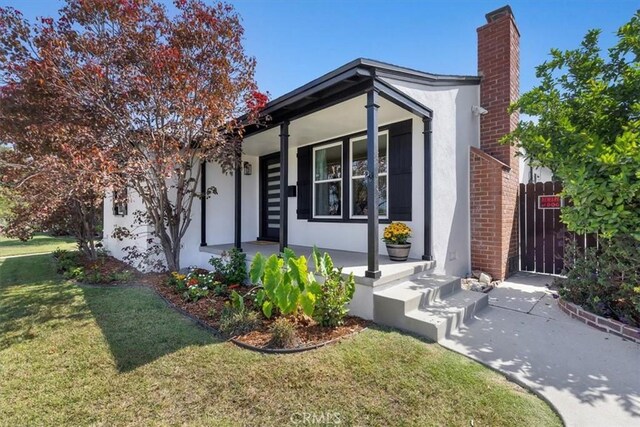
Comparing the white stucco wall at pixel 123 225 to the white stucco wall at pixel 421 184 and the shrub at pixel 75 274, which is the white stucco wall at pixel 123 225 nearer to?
the shrub at pixel 75 274

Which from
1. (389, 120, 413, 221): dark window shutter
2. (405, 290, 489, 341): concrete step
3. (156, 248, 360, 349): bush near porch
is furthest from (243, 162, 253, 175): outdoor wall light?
(405, 290, 489, 341): concrete step

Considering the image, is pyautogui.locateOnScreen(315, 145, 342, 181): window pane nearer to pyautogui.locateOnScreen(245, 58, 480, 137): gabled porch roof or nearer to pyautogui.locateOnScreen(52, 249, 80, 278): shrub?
pyautogui.locateOnScreen(245, 58, 480, 137): gabled porch roof

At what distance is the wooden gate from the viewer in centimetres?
607

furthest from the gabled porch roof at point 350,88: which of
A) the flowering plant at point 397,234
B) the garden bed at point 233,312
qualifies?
the garden bed at point 233,312

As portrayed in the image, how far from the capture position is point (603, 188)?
3477 mm

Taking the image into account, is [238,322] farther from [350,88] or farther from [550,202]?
[550,202]

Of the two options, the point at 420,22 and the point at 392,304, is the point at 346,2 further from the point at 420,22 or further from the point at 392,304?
the point at 392,304

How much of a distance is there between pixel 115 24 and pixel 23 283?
549cm

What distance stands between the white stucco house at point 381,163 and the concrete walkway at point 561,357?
3.92 ft

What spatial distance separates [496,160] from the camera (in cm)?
577

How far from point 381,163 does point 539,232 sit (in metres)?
3.58

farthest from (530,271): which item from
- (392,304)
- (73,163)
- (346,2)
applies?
(73,163)

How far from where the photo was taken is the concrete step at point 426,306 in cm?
337

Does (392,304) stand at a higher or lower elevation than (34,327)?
higher
